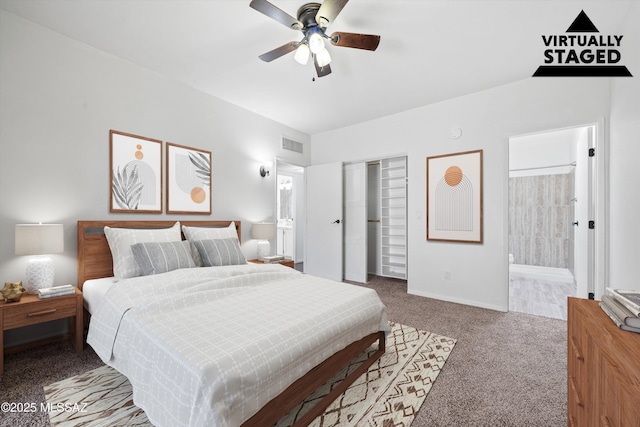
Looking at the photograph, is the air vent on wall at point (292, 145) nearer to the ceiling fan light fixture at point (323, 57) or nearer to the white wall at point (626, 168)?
the ceiling fan light fixture at point (323, 57)

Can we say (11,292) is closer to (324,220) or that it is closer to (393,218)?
(324,220)

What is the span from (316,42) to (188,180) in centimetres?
226

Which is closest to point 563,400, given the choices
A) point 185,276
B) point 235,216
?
point 185,276

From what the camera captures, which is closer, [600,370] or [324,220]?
[600,370]

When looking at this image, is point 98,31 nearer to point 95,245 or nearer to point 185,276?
point 95,245

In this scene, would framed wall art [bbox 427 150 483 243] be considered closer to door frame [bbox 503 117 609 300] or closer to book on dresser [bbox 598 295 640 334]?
door frame [bbox 503 117 609 300]

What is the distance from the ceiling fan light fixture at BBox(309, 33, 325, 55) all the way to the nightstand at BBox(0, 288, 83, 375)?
273cm

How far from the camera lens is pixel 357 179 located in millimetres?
4832

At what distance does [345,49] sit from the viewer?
257 cm

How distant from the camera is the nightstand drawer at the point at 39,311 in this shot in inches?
74.2

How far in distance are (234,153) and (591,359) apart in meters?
3.92

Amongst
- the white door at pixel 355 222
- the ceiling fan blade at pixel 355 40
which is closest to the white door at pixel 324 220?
the white door at pixel 355 222

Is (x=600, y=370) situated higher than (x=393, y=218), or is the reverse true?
(x=393, y=218)

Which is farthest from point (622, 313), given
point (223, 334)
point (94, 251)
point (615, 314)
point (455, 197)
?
point (94, 251)
